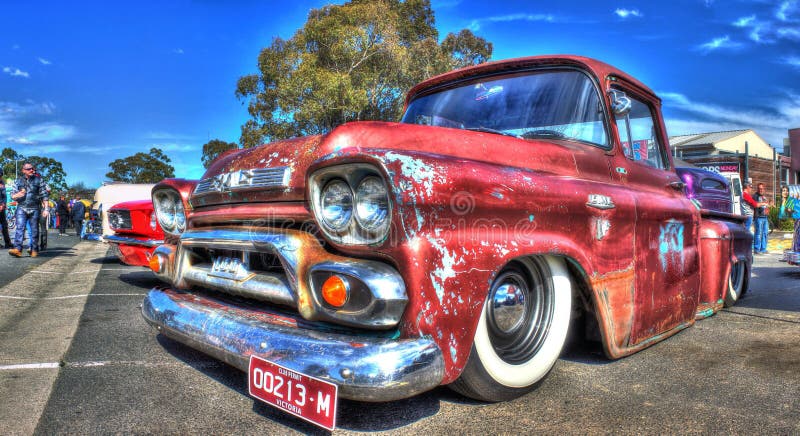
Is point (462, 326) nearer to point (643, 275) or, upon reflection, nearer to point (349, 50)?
point (643, 275)

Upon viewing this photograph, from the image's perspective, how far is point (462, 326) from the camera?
174cm

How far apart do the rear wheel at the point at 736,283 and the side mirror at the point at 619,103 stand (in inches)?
92.7

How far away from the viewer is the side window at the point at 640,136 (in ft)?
9.43

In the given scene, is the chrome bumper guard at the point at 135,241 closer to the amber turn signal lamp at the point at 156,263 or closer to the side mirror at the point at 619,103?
the amber turn signal lamp at the point at 156,263

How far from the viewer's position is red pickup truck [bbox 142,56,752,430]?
5.43ft

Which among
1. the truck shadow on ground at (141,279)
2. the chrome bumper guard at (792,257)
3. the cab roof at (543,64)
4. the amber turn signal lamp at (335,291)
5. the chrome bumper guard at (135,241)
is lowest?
the truck shadow on ground at (141,279)

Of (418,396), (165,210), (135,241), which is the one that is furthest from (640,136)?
(135,241)

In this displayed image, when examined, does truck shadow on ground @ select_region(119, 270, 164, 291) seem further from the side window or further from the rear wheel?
the rear wheel

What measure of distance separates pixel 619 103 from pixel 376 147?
143 centimetres

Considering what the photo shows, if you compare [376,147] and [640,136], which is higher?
[640,136]

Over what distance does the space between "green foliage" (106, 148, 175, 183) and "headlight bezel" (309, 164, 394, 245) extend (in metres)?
58.9

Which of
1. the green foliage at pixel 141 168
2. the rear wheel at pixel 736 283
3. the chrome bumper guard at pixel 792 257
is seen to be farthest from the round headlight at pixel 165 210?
the green foliage at pixel 141 168

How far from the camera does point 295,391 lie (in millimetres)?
1658

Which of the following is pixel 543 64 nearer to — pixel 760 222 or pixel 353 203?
pixel 353 203
